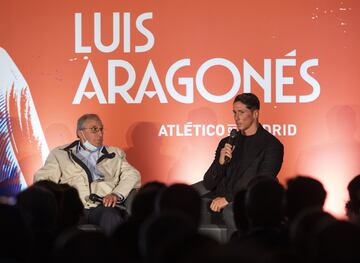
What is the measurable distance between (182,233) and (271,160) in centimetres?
289

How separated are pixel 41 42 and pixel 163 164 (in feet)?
4.49

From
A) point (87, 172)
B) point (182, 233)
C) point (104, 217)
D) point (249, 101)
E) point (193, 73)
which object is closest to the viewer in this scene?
point (182, 233)

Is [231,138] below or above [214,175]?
above

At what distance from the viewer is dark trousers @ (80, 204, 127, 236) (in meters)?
4.03

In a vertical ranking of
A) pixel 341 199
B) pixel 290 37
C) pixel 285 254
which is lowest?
pixel 341 199

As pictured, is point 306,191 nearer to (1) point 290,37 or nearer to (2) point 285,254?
(2) point 285,254

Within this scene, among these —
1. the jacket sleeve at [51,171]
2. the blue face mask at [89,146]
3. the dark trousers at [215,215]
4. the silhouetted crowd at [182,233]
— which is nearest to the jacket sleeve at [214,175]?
the dark trousers at [215,215]

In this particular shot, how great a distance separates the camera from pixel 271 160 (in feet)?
13.8

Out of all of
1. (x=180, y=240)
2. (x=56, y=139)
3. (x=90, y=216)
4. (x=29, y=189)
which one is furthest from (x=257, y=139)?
(x=180, y=240)

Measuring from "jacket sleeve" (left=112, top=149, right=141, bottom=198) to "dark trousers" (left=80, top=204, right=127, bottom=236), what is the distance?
0.15 m

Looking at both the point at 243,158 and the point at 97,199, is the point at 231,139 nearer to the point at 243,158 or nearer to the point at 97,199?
the point at 243,158

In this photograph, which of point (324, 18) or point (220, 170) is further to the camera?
point (324, 18)

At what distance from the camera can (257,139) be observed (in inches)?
168

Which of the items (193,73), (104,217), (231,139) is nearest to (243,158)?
(231,139)
